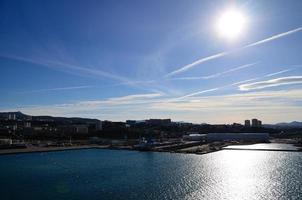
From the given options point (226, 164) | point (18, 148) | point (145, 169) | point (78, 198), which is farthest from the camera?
point (18, 148)

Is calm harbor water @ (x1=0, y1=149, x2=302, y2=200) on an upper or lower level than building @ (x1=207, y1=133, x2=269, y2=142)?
lower

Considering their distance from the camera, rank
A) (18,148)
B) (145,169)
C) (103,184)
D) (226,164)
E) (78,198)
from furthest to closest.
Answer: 1. (18,148)
2. (226,164)
3. (145,169)
4. (103,184)
5. (78,198)

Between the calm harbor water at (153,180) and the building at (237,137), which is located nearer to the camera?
the calm harbor water at (153,180)

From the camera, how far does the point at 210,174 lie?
2605 centimetres

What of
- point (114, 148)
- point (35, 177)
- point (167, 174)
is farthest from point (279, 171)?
point (114, 148)

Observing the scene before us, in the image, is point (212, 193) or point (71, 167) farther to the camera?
point (71, 167)

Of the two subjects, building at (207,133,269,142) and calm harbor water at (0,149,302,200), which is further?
building at (207,133,269,142)

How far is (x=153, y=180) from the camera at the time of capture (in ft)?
77.9

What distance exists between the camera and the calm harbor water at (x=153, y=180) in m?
19.1

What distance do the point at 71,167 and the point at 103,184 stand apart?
31.2 feet

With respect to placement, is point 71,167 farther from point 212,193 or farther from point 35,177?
point 212,193

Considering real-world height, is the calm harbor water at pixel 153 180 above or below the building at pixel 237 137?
below

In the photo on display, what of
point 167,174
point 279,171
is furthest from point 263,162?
point 167,174

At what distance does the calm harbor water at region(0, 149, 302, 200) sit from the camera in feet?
62.6
